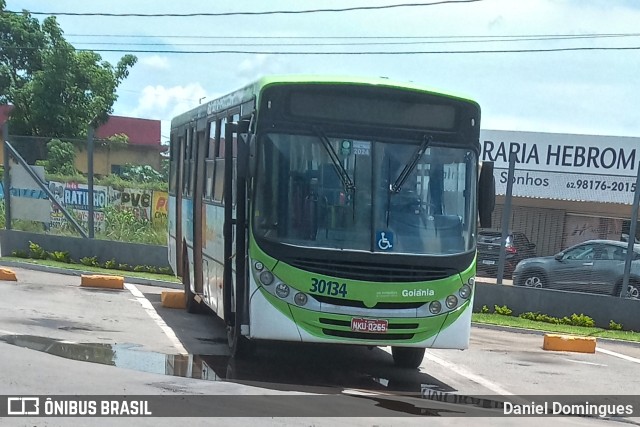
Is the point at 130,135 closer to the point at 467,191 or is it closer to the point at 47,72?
the point at 47,72

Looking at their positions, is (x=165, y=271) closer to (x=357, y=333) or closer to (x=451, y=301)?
(x=357, y=333)

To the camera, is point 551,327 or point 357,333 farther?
point 551,327

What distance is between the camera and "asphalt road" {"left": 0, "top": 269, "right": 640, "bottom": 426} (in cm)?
816

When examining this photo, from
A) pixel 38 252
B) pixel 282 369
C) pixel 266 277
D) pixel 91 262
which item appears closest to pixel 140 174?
pixel 91 262

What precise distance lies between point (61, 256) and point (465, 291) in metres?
13.4

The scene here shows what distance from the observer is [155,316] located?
14.3m

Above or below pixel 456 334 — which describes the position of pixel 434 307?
above

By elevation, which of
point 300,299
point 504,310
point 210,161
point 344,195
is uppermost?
point 210,161

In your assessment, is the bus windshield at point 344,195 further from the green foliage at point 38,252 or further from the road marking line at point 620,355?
the green foliage at point 38,252

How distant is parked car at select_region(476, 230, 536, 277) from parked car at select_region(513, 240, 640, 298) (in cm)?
22

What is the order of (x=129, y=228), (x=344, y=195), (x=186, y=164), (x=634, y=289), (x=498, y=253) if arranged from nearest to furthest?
(x=344, y=195) < (x=186, y=164) < (x=498, y=253) < (x=634, y=289) < (x=129, y=228)

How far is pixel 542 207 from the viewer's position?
2342 centimetres

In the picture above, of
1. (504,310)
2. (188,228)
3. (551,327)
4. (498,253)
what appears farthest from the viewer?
(498,253)

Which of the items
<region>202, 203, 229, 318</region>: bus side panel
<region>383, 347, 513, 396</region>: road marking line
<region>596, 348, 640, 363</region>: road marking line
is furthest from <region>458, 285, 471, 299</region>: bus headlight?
<region>596, 348, 640, 363</region>: road marking line
